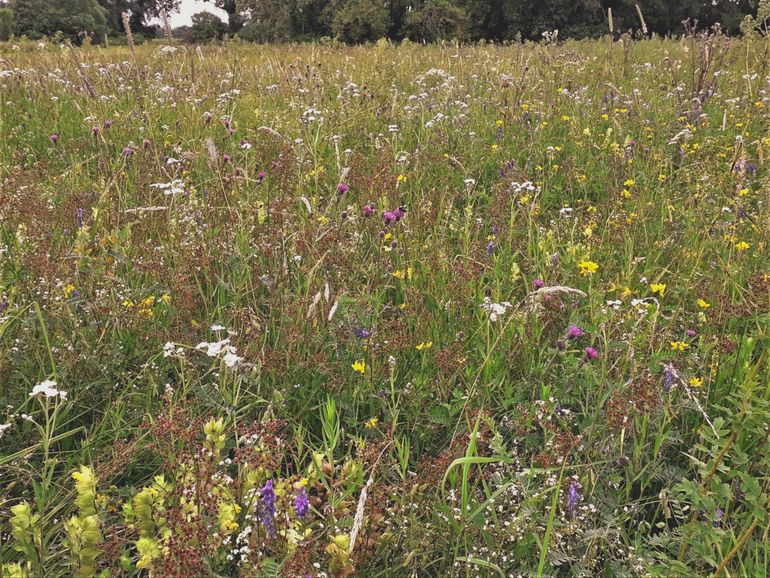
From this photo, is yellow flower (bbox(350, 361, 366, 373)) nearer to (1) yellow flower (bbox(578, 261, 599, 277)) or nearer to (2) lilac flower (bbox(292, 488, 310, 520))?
(2) lilac flower (bbox(292, 488, 310, 520))

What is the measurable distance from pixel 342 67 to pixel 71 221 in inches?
204

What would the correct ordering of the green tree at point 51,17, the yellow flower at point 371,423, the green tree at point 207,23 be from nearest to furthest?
the yellow flower at point 371,423
the green tree at point 51,17
the green tree at point 207,23

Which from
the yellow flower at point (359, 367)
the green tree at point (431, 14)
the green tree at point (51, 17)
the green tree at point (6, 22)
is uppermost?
the green tree at point (51, 17)

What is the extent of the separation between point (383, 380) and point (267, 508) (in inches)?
29.9

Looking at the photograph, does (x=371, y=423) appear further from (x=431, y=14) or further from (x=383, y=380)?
(x=431, y=14)

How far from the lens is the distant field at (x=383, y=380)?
129cm

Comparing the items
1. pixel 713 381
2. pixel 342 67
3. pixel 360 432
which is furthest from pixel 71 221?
pixel 342 67

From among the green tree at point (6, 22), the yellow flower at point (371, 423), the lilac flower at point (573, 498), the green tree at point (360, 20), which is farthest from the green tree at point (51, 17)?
the lilac flower at point (573, 498)

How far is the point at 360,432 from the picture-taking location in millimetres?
1772

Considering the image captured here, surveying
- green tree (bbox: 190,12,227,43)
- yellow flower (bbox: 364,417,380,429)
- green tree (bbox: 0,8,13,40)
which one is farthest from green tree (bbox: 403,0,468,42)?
yellow flower (bbox: 364,417,380,429)

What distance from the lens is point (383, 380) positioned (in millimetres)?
1862

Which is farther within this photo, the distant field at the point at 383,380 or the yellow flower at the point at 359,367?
the yellow flower at the point at 359,367

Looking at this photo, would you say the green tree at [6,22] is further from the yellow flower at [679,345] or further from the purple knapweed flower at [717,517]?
the purple knapweed flower at [717,517]

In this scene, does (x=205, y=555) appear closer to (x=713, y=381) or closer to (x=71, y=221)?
(x=713, y=381)
